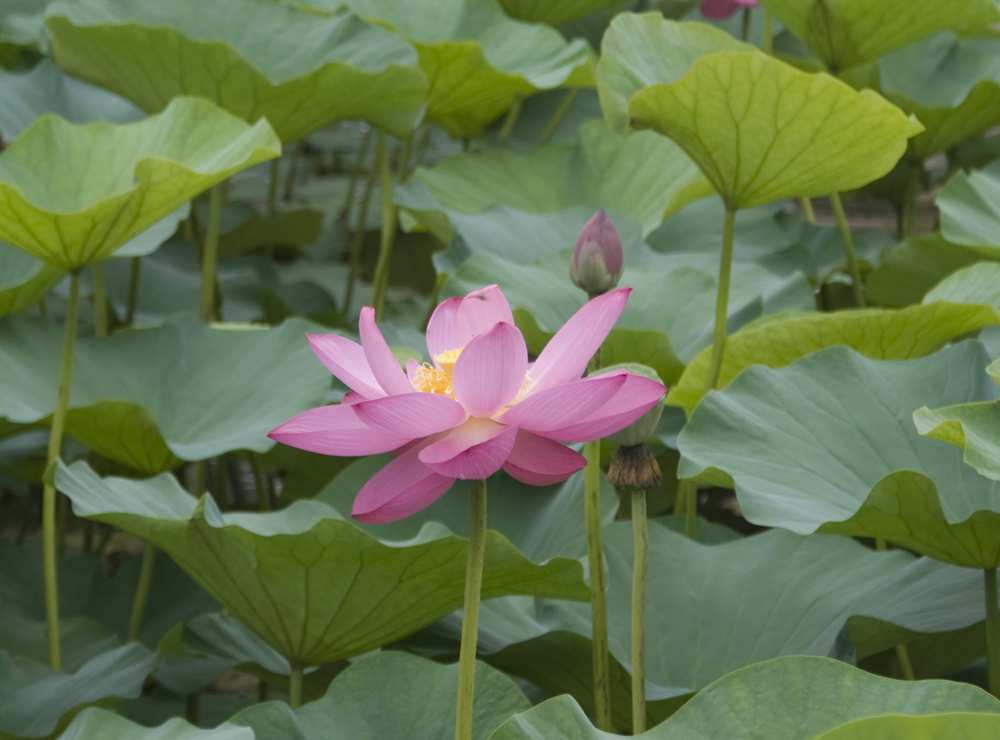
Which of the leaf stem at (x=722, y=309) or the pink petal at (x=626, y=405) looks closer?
the pink petal at (x=626, y=405)

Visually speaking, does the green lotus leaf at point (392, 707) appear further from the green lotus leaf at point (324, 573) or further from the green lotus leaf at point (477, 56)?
the green lotus leaf at point (477, 56)

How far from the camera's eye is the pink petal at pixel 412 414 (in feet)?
1.46

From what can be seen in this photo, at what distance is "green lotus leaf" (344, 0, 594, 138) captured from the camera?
150 cm

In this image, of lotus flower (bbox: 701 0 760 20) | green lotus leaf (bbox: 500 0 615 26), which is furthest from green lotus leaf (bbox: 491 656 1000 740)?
green lotus leaf (bbox: 500 0 615 26)

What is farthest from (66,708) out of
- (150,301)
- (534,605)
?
(150,301)

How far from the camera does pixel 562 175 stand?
5.59 ft

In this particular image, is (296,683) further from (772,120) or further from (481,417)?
(772,120)

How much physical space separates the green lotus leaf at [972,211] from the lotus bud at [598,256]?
66 cm

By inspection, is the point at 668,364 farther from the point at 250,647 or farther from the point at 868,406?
the point at 250,647

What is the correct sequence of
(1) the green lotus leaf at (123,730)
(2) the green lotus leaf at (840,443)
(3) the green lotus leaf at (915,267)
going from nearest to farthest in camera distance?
1. (1) the green lotus leaf at (123,730)
2. (2) the green lotus leaf at (840,443)
3. (3) the green lotus leaf at (915,267)

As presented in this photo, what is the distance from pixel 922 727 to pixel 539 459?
20cm

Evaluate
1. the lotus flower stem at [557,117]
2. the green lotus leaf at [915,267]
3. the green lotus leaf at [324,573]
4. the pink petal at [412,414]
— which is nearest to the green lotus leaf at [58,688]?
the green lotus leaf at [324,573]

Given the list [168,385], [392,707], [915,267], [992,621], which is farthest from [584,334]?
A: [915,267]

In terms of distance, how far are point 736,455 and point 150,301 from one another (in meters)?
1.47
